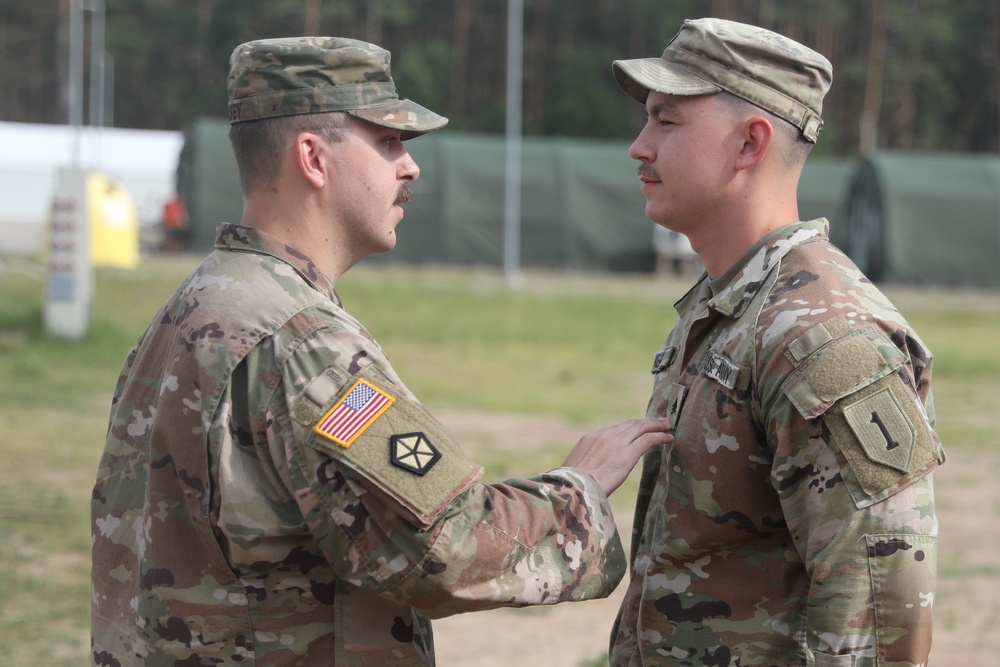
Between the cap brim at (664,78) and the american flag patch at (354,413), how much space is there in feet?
3.11

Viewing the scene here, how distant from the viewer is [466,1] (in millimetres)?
55750

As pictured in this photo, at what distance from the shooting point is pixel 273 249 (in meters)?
2.47

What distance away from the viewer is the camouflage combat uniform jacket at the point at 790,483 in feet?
7.56

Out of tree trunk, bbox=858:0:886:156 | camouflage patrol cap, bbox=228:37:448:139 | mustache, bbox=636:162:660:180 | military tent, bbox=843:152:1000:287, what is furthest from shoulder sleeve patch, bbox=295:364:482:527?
tree trunk, bbox=858:0:886:156

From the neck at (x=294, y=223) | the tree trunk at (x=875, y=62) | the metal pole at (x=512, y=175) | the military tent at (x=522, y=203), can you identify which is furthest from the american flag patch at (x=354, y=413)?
the tree trunk at (x=875, y=62)

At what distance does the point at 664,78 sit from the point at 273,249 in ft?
3.09

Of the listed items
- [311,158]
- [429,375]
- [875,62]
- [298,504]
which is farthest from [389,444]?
[875,62]

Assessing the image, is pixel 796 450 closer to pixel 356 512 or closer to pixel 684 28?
pixel 356 512

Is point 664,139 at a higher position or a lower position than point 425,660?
higher

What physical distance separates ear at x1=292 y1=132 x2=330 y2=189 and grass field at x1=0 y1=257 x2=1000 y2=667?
3.51 m

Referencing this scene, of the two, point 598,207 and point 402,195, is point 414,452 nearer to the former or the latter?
point 402,195

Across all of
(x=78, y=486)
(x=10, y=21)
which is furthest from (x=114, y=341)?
(x=10, y=21)

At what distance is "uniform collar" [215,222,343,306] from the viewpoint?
97.0 inches

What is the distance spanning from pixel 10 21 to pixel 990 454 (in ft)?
196
